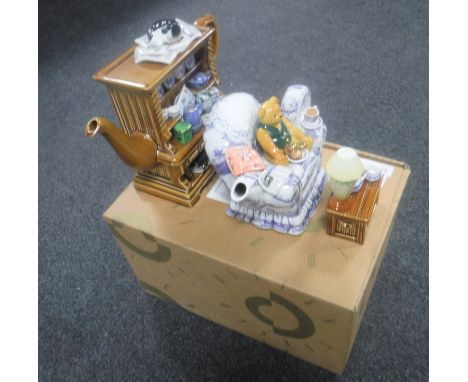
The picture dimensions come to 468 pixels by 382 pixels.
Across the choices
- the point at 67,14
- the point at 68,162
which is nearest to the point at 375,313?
the point at 68,162

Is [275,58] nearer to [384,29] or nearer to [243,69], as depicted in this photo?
[243,69]

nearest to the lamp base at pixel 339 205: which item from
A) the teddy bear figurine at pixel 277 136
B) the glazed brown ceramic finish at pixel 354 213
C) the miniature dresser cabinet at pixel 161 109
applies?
the glazed brown ceramic finish at pixel 354 213

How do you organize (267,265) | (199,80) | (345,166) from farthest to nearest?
(199,80)
(267,265)
(345,166)

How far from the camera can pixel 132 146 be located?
894mm

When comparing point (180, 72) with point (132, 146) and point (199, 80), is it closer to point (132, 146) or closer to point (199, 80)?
point (199, 80)

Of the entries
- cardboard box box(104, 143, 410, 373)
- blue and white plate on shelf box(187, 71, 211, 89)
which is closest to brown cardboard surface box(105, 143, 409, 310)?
cardboard box box(104, 143, 410, 373)

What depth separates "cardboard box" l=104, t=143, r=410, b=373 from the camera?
0.85 meters

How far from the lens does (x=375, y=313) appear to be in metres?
1.17

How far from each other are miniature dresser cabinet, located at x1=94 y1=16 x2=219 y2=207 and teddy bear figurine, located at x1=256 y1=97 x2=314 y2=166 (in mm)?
173

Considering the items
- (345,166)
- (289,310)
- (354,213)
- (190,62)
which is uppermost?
(190,62)

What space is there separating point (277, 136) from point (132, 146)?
0.30 m

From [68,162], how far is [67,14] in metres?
1.27

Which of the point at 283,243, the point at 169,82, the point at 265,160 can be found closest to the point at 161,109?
the point at 169,82

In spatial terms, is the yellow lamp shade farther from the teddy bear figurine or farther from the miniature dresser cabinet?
the miniature dresser cabinet
